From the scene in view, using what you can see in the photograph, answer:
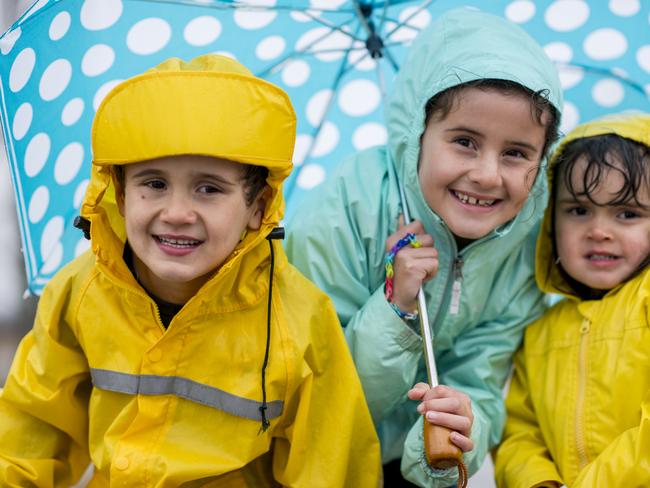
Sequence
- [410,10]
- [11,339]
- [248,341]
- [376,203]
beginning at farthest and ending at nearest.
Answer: [11,339] < [410,10] < [376,203] < [248,341]

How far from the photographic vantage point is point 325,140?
9.30ft

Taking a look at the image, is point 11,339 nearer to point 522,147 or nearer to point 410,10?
point 410,10

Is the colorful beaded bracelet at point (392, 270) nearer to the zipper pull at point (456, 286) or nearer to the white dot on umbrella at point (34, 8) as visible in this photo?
the zipper pull at point (456, 286)

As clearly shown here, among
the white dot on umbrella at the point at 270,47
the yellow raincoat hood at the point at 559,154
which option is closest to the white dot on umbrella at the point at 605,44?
the yellow raincoat hood at the point at 559,154

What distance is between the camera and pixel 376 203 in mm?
2523

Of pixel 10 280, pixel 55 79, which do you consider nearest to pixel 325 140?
pixel 55 79

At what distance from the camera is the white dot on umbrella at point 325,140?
9.29 feet

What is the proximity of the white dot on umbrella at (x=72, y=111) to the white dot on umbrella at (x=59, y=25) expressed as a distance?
0.18 meters

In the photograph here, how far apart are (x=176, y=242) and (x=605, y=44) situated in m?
1.57

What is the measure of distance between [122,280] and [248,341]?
345mm

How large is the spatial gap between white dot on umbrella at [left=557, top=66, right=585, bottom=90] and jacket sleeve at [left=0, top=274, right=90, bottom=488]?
1.69 metres

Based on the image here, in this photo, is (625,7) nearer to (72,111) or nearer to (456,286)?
(456,286)

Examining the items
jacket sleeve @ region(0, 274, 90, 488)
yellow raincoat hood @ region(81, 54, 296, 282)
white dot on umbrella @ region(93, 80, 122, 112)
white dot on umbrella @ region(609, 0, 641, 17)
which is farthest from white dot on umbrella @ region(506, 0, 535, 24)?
jacket sleeve @ region(0, 274, 90, 488)

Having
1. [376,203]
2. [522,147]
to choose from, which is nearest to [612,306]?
[522,147]
